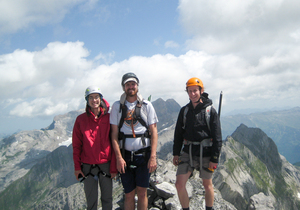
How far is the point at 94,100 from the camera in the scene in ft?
24.9

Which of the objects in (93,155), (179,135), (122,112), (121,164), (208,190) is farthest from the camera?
(179,135)

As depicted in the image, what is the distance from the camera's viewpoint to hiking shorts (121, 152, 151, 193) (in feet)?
23.3

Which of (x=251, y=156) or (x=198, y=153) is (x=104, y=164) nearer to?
(x=198, y=153)

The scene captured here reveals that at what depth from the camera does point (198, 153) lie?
7582 mm

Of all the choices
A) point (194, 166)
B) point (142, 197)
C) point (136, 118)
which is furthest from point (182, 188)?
point (136, 118)

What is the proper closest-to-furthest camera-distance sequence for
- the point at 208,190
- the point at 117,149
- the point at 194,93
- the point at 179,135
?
1. the point at 117,149
2. the point at 208,190
3. the point at 194,93
4. the point at 179,135

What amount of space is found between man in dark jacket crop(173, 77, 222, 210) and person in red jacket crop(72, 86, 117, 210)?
2896mm

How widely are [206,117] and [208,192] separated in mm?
3151

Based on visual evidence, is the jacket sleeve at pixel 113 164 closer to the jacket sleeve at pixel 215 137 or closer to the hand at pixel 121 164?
the hand at pixel 121 164

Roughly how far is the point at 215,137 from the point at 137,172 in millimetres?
3393

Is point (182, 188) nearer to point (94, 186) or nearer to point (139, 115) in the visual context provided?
point (139, 115)

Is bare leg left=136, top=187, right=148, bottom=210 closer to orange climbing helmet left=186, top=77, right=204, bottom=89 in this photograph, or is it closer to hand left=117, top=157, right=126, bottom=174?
hand left=117, top=157, right=126, bottom=174

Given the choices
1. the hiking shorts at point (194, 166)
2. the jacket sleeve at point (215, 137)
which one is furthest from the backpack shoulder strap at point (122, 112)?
the jacket sleeve at point (215, 137)

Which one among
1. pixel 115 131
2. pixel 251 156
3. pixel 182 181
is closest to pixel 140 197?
pixel 182 181
